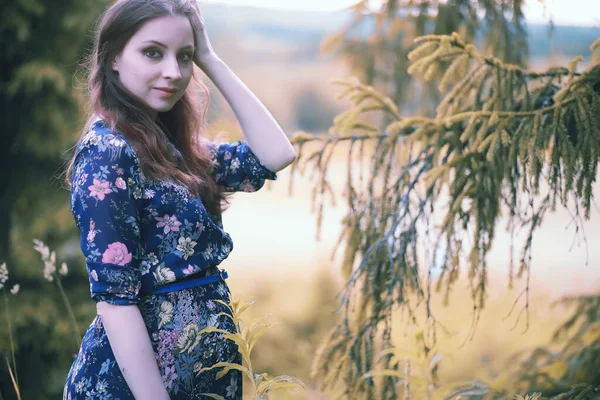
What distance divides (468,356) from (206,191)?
16.9 ft

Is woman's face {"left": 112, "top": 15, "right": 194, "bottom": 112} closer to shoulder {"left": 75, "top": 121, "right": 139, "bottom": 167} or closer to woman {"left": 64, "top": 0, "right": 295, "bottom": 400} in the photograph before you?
woman {"left": 64, "top": 0, "right": 295, "bottom": 400}

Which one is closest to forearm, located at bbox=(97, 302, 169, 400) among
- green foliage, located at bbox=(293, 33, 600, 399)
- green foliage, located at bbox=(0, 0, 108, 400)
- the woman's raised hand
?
the woman's raised hand

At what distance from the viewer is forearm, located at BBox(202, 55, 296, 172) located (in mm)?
1764

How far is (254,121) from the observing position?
1767 millimetres

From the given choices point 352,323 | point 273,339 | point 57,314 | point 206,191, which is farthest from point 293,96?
point 206,191

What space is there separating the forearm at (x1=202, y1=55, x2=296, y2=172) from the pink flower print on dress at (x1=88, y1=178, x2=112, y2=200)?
0.51 m

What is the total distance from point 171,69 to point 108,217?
0.39 meters

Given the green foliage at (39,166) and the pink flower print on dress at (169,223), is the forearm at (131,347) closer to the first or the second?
the pink flower print on dress at (169,223)

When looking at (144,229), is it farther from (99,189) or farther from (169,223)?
(99,189)

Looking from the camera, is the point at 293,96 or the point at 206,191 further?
the point at 293,96

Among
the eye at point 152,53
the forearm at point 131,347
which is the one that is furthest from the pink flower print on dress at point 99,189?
the eye at point 152,53

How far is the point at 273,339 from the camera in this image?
6285 mm

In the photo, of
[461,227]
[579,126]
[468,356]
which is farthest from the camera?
[468,356]

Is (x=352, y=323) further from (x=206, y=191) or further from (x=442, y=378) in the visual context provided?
(x=442, y=378)
